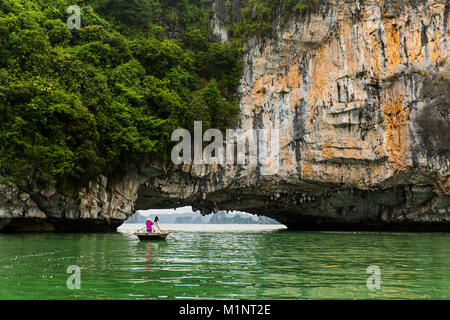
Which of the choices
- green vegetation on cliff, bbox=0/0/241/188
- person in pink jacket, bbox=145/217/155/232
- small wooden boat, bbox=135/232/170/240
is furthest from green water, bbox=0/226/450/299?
green vegetation on cliff, bbox=0/0/241/188

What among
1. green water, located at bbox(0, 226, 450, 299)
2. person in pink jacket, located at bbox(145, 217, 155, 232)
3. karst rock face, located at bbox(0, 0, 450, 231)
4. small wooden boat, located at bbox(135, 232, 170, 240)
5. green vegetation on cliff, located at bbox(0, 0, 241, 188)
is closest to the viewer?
green water, located at bbox(0, 226, 450, 299)

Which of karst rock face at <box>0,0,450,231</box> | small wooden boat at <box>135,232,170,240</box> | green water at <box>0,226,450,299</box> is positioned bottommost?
small wooden boat at <box>135,232,170,240</box>

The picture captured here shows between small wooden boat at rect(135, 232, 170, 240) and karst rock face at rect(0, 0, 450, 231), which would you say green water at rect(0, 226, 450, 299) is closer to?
small wooden boat at rect(135, 232, 170, 240)

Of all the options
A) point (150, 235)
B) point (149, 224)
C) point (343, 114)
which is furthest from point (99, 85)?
point (343, 114)

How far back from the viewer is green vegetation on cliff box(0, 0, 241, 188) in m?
19.0

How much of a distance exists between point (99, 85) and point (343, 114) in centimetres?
1442

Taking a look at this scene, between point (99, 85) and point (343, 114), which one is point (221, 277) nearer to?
point (99, 85)

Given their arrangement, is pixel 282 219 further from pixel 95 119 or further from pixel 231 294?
pixel 231 294

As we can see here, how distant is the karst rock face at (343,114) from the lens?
79.8ft

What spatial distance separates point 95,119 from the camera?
21.0 metres

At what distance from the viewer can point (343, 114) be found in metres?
25.0

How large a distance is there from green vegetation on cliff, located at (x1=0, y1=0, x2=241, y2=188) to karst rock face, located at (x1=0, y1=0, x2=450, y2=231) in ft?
7.41

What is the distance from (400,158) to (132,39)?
1864 cm

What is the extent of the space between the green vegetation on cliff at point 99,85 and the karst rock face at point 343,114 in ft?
7.41
